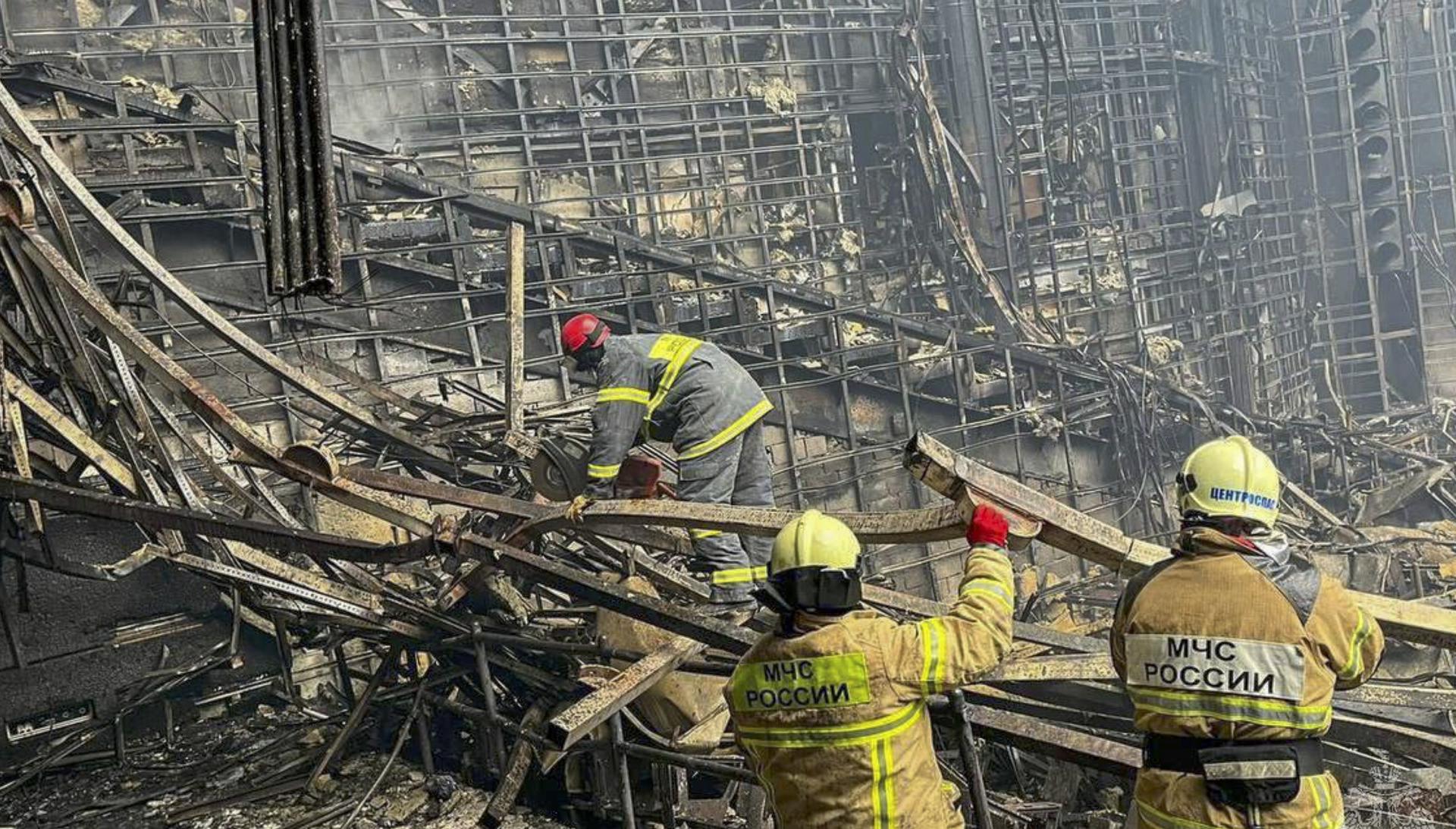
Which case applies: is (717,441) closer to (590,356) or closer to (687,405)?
(687,405)

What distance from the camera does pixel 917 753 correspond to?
3162 mm

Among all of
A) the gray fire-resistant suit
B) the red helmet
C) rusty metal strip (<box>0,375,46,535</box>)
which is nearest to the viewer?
rusty metal strip (<box>0,375,46,535</box>)

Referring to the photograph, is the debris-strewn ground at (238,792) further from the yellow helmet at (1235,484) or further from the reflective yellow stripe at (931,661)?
the yellow helmet at (1235,484)

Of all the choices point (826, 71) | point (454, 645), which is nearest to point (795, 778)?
point (454, 645)

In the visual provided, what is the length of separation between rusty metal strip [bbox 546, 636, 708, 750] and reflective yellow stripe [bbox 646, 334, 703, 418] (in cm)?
178

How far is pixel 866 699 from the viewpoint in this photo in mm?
3037

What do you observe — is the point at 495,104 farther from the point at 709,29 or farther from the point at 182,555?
the point at 182,555

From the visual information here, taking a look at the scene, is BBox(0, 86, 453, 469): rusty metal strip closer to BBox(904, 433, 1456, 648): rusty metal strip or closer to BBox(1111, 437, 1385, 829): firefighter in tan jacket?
BBox(904, 433, 1456, 648): rusty metal strip

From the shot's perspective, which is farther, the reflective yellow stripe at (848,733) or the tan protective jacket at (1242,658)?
the reflective yellow stripe at (848,733)

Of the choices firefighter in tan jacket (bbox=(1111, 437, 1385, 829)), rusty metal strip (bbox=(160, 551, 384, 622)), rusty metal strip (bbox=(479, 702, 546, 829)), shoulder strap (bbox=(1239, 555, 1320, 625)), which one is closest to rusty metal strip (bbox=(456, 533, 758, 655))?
rusty metal strip (bbox=(479, 702, 546, 829))

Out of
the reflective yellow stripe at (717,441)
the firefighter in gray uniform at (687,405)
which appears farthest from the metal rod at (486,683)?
the reflective yellow stripe at (717,441)

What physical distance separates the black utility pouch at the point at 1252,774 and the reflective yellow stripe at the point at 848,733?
747mm

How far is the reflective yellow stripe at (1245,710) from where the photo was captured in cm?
285

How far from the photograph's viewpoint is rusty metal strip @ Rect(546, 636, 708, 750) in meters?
3.73
